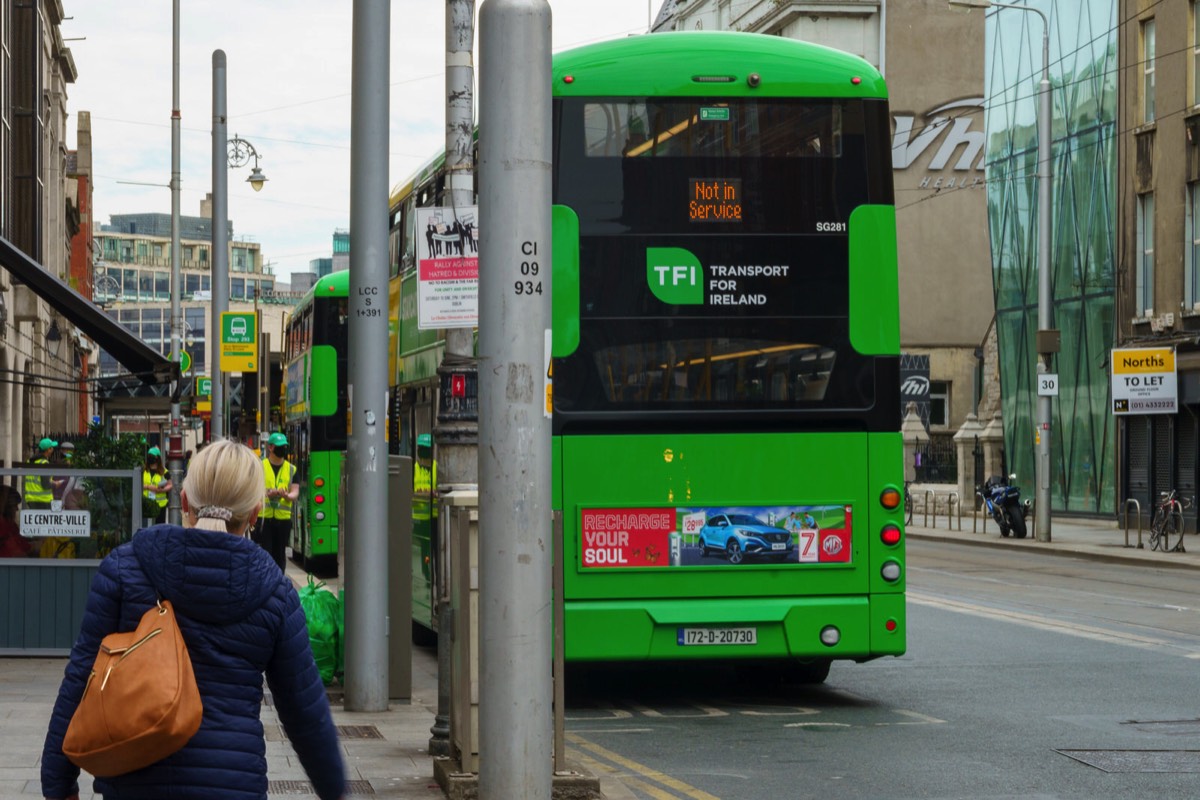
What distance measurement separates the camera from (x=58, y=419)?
4856 cm

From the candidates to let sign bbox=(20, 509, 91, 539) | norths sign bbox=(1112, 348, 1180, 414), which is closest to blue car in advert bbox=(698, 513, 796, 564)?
to let sign bbox=(20, 509, 91, 539)

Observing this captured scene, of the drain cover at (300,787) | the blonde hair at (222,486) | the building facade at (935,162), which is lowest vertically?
the drain cover at (300,787)

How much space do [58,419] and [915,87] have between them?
36.0m

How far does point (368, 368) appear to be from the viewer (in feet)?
37.9

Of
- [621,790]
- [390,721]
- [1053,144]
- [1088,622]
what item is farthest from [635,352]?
[1053,144]

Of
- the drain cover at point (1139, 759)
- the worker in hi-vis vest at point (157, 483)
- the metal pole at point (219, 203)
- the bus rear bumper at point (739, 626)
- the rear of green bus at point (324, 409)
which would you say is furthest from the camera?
the metal pole at point (219, 203)

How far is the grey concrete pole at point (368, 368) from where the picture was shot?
37.3 ft

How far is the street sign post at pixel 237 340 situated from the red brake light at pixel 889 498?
16940 millimetres

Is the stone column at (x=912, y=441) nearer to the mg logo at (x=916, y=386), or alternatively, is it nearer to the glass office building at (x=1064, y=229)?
the mg logo at (x=916, y=386)

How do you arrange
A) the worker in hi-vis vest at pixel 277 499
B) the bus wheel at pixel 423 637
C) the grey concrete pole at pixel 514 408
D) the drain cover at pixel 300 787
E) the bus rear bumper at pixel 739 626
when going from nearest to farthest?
1. the grey concrete pole at pixel 514 408
2. the drain cover at pixel 300 787
3. the bus rear bumper at pixel 739 626
4. the bus wheel at pixel 423 637
5. the worker in hi-vis vest at pixel 277 499

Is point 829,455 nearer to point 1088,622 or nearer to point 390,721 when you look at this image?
point 390,721

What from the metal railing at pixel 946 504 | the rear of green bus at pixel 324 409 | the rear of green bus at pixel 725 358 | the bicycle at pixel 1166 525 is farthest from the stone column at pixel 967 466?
the rear of green bus at pixel 725 358

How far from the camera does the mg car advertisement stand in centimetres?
1141

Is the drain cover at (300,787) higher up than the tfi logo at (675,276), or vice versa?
the tfi logo at (675,276)
